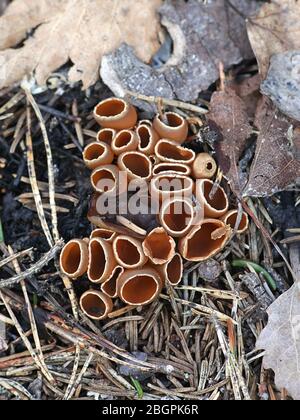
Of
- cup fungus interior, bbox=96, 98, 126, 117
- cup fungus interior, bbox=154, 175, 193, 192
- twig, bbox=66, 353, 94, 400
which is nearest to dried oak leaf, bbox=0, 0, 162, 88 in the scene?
cup fungus interior, bbox=96, 98, 126, 117

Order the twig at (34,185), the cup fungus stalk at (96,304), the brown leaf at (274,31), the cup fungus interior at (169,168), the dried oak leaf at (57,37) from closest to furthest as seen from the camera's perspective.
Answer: the cup fungus stalk at (96,304) < the cup fungus interior at (169,168) < the twig at (34,185) < the brown leaf at (274,31) < the dried oak leaf at (57,37)

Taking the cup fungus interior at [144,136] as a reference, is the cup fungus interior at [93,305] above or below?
below

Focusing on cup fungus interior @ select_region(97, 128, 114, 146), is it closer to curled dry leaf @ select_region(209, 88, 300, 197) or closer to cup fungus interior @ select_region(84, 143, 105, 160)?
cup fungus interior @ select_region(84, 143, 105, 160)

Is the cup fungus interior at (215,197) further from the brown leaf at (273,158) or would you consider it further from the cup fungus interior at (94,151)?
the cup fungus interior at (94,151)

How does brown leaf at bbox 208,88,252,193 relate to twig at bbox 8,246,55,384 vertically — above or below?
above

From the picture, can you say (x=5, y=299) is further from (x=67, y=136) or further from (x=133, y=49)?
(x=133, y=49)

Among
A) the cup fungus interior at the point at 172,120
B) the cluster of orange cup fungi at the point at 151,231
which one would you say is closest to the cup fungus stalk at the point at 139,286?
the cluster of orange cup fungi at the point at 151,231
